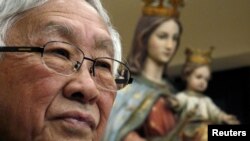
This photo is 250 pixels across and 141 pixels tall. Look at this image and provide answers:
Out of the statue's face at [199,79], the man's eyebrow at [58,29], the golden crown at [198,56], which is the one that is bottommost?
the statue's face at [199,79]

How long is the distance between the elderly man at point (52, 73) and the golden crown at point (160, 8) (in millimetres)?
2436

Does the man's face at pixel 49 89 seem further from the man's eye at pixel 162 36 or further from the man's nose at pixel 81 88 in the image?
the man's eye at pixel 162 36

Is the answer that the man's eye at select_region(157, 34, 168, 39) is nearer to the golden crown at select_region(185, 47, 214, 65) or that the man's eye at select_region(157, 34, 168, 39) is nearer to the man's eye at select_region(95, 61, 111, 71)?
the golden crown at select_region(185, 47, 214, 65)

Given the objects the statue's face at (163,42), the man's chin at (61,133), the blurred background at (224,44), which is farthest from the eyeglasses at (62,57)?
the blurred background at (224,44)

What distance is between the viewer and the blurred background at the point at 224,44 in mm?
3799

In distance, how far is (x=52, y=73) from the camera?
1048mm

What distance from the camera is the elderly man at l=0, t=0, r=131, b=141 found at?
3.37ft

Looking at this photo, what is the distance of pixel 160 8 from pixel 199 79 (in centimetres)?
65

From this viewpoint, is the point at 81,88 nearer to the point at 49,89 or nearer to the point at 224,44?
the point at 49,89

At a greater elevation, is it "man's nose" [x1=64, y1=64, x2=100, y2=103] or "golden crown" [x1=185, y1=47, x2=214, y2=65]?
"man's nose" [x1=64, y1=64, x2=100, y2=103]

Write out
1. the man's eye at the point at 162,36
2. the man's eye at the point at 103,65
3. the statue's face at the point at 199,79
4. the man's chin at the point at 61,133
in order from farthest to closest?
the statue's face at the point at 199,79, the man's eye at the point at 162,36, the man's eye at the point at 103,65, the man's chin at the point at 61,133

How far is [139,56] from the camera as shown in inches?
140

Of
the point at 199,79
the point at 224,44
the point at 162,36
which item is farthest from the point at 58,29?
the point at 224,44

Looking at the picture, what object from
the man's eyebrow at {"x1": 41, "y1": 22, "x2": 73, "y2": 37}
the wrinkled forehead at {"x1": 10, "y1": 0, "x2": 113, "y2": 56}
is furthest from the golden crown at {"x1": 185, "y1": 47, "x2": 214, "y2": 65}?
the man's eyebrow at {"x1": 41, "y1": 22, "x2": 73, "y2": 37}
